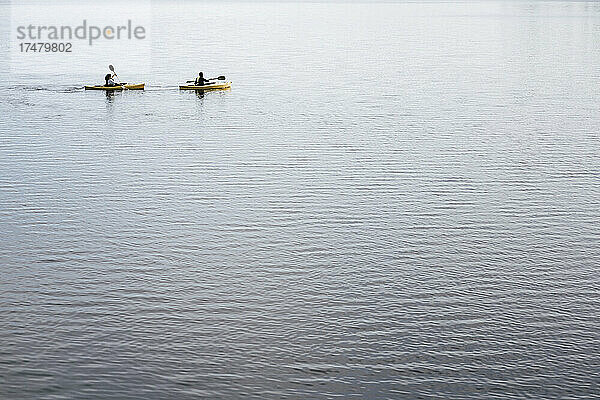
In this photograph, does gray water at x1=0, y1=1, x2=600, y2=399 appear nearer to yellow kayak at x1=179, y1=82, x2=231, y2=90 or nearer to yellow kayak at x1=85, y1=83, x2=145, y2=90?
yellow kayak at x1=85, y1=83, x2=145, y2=90

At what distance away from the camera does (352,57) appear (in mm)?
131625

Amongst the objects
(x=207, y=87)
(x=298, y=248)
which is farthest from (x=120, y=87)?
(x=298, y=248)

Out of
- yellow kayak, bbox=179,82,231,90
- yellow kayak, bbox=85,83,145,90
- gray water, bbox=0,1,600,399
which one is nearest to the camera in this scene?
gray water, bbox=0,1,600,399

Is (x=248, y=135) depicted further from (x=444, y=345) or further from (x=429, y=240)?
(x=444, y=345)

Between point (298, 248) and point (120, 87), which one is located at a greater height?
point (120, 87)

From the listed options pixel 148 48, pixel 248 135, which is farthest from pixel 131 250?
pixel 148 48

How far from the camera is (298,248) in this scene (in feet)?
143

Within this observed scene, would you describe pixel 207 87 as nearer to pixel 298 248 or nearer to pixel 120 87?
pixel 120 87

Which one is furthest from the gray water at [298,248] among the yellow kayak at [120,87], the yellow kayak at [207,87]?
the yellow kayak at [207,87]

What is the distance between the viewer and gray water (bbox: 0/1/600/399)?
32.2 m

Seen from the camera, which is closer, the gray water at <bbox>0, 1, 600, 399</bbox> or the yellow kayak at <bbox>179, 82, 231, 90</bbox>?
the gray water at <bbox>0, 1, 600, 399</bbox>

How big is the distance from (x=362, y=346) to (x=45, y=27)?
170 meters

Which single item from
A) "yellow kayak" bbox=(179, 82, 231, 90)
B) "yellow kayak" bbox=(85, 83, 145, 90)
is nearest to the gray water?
"yellow kayak" bbox=(85, 83, 145, 90)

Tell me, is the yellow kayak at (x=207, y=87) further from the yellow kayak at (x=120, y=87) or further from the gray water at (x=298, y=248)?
the gray water at (x=298, y=248)
